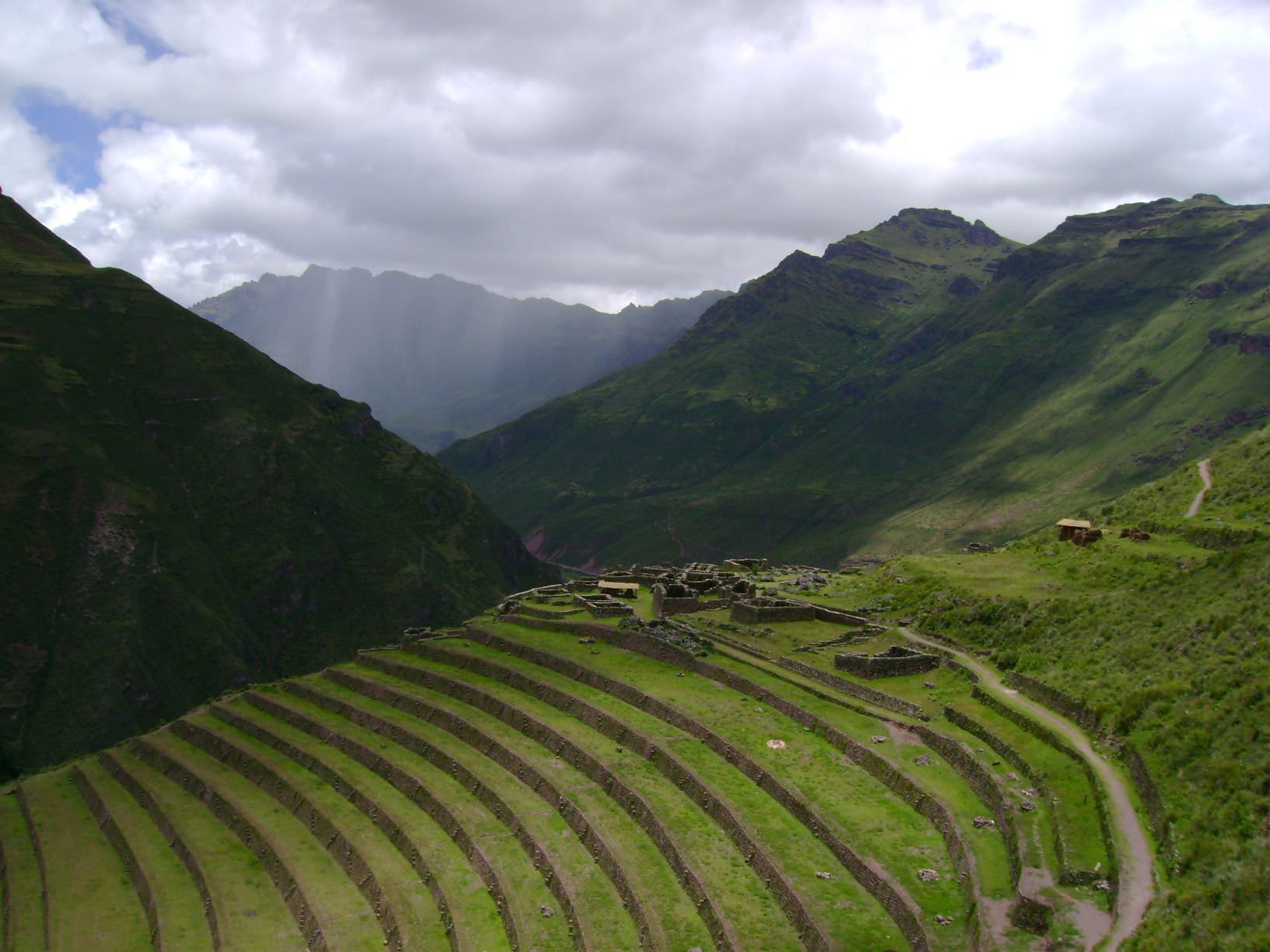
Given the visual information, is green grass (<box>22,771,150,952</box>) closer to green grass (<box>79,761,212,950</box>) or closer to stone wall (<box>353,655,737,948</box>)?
green grass (<box>79,761,212,950</box>)

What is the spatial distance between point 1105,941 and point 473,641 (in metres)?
52.3

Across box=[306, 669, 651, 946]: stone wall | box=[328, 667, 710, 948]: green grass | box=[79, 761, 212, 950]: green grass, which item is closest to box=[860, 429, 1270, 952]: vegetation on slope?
box=[328, 667, 710, 948]: green grass

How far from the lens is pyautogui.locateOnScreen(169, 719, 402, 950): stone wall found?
39969 millimetres

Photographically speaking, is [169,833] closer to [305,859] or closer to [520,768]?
[305,859]

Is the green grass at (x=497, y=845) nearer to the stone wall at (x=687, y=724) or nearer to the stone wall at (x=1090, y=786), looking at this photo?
the stone wall at (x=687, y=724)

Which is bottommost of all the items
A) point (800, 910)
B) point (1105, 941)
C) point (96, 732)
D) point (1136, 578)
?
point (96, 732)

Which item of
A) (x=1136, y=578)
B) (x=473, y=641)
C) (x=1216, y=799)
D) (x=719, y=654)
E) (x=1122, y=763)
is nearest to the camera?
(x=1216, y=799)

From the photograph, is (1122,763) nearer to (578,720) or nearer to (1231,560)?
(1231,560)

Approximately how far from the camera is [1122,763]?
32.6 metres

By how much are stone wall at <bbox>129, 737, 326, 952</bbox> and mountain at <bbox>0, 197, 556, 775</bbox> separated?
3761 centimetres

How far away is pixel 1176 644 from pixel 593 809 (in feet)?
84.0

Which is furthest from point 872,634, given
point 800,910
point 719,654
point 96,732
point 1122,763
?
point 96,732

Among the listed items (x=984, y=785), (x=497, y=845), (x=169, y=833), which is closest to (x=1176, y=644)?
(x=984, y=785)

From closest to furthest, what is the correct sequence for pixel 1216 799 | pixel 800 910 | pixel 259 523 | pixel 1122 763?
pixel 1216 799 → pixel 800 910 → pixel 1122 763 → pixel 259 523
